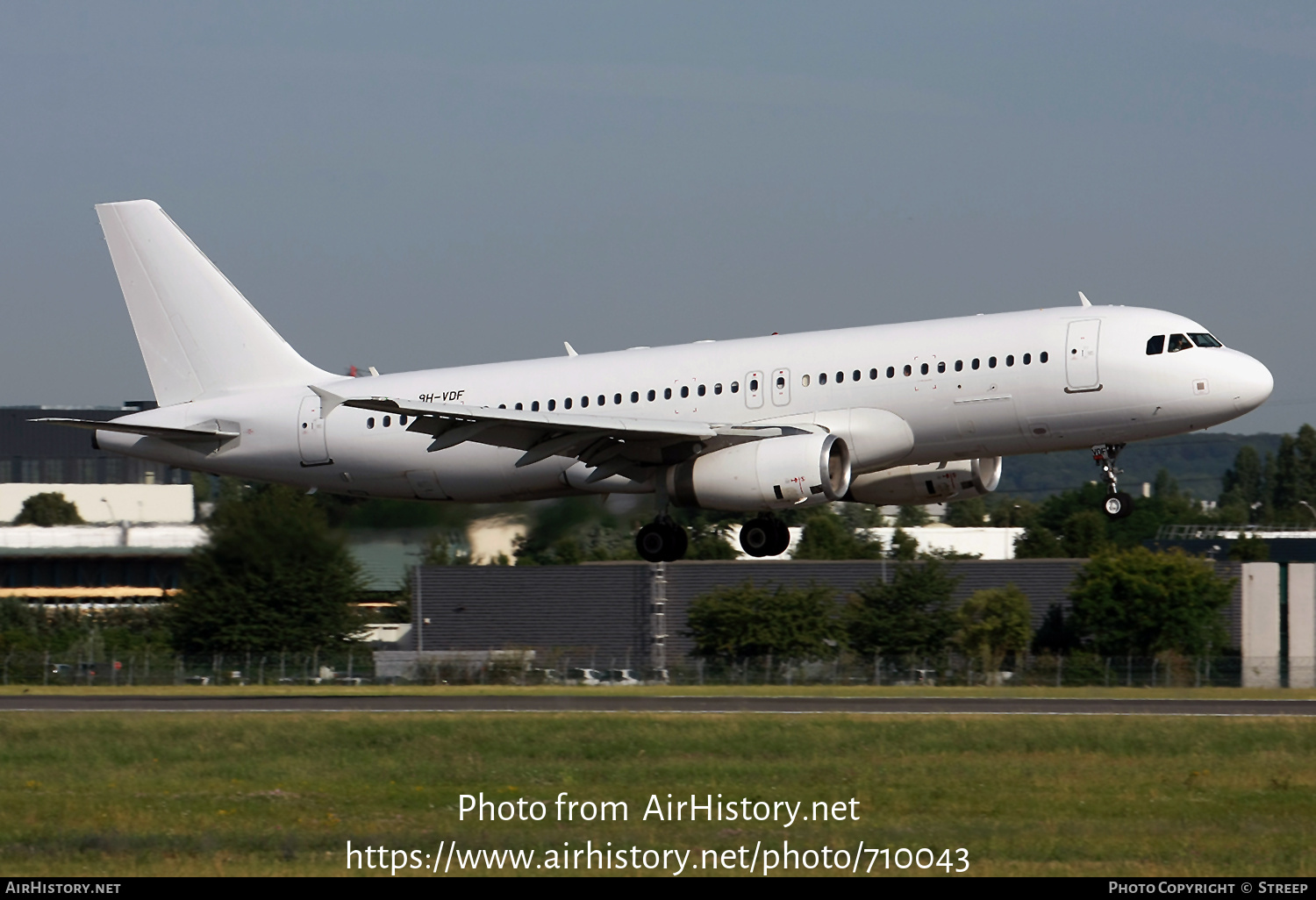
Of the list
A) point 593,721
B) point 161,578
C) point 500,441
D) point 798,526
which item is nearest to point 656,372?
point 500,441

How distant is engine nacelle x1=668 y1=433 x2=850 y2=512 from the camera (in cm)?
3325

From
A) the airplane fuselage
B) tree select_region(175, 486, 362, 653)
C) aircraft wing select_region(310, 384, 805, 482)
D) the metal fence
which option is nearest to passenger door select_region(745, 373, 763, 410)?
the airplane fuselage

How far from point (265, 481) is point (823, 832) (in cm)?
2237

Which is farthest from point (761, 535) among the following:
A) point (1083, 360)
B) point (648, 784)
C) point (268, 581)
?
point (268, 581)

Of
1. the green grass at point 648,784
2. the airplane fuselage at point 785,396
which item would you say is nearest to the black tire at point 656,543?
the airplane fuselage at point 785,396

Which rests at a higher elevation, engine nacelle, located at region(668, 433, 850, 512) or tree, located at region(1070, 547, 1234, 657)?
engine nacelle, located at region(668, 433, 850, 512)

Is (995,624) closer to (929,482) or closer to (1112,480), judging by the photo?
(929,482)

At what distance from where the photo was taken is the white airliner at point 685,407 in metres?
32.9

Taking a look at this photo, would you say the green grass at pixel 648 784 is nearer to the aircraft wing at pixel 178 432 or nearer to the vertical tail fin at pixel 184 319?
the aircraft wing at pixel 178 432

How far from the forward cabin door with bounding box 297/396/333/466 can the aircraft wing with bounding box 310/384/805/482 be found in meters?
3.11

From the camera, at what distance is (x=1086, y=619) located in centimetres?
7756

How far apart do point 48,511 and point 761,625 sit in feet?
172

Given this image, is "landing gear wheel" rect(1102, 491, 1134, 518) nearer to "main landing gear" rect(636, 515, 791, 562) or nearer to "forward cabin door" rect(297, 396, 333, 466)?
"main landing gear" rect(636, 515, 791, 562)
